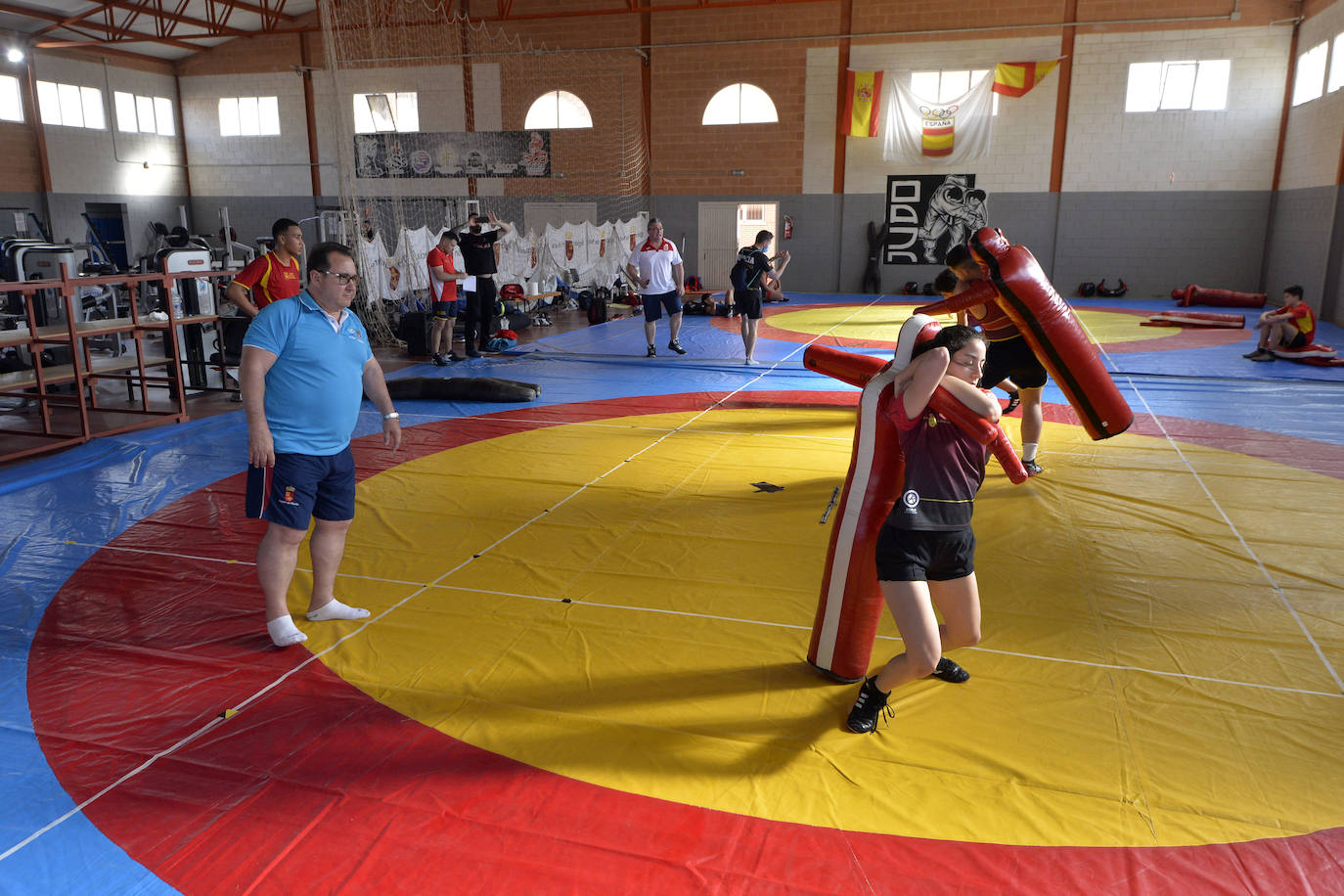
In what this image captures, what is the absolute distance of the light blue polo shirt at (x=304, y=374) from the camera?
12.4ft

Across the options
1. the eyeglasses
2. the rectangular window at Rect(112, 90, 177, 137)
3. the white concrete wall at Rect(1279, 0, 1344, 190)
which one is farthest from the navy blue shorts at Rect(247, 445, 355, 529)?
the rectangular window at Rect(112, 90, 177, 137)

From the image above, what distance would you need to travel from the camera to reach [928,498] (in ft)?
10.4

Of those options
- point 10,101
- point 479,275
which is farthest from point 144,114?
point 479,275

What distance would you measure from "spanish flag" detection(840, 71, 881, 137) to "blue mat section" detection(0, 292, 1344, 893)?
958cm

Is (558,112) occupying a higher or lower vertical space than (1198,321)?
higher

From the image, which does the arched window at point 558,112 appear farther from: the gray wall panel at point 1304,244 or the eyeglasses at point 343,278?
the eyeglasses at point 343,278

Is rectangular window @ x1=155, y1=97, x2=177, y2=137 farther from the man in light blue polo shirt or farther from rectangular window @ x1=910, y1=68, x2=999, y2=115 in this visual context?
the man in light blue polo shirt

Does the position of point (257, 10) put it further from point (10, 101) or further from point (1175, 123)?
point (1175, 123)

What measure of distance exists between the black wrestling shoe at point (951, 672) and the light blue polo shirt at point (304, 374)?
9.40ft

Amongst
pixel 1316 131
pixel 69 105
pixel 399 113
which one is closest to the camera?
pixel 1316 131

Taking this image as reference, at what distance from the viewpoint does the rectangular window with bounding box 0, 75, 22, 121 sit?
76.6 ft

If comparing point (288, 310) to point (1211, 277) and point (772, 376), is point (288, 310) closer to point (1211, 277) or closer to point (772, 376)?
point (772, 376)

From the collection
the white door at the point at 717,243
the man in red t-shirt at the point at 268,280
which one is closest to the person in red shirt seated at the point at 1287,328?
the man in red t-shirt at the point at 268,280

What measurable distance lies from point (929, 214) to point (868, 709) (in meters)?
21.7
